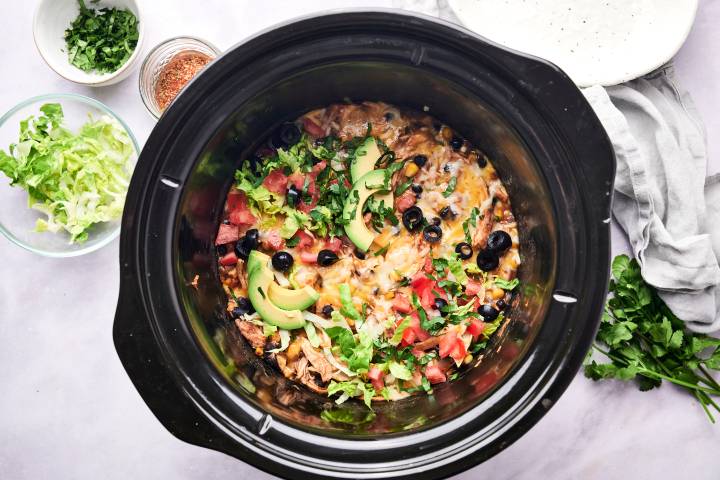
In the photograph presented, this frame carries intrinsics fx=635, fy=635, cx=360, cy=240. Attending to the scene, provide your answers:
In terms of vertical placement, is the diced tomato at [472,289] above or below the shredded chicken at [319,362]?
above

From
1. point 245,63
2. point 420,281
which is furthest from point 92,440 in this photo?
point 245,63

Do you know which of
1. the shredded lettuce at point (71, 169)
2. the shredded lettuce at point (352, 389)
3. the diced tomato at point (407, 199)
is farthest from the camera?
the shredded lettuce at point (71, 169)

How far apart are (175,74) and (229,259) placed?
876 millimetres

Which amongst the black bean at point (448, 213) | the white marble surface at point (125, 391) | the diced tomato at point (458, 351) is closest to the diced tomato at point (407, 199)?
the black bean at point (448, 213)

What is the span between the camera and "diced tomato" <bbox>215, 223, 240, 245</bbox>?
254 centimetres

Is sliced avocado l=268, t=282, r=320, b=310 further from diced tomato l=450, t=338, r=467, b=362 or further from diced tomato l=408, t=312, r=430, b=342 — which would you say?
diced tomato l=450, t=338, r=467, b=362

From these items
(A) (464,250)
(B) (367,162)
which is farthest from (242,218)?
(A) (464,250)

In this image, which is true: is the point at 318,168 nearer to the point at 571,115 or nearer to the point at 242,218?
the point at 242,218

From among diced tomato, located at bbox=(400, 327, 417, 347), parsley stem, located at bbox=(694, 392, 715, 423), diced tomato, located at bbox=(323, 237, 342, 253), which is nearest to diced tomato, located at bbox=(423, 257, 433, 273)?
diced tomato, located at bbox=(400, 327, 417, 347)

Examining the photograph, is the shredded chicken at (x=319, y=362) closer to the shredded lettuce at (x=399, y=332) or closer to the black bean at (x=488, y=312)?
the shredded lettuce at (x=399, y=332)

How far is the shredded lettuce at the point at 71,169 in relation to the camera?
266 centimetres

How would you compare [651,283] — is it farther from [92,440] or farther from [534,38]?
[92,440]

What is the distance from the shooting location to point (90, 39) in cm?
278

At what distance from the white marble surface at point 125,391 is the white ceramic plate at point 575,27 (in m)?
0.29
